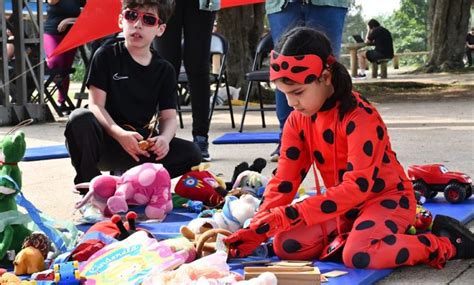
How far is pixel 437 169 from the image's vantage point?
458cm

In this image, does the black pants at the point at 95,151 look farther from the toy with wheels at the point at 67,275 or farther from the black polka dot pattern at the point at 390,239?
the black polka dot pattern at the point at 390,239

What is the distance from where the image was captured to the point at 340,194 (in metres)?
3.31

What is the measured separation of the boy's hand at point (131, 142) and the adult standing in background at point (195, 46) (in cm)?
145

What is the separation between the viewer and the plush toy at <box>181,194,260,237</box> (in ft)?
12.3

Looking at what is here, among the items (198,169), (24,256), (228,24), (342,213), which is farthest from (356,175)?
(228,24)

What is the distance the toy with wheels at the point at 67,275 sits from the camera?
303 centimetres

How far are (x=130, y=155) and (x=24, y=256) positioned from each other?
150 centimetres

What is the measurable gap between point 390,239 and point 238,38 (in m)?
10.4

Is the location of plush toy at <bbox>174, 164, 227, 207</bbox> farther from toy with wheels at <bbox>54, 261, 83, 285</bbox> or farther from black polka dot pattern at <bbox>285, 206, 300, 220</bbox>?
toy with wheels at <bbox>54, 261, 83, 285</bbox>

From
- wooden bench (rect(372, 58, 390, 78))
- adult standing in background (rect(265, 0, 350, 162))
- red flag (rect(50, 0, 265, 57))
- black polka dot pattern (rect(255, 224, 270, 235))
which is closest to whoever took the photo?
black polka dot pattern (rect(255, 224, 270, 235))

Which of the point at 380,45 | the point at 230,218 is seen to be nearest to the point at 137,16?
the point at 230,218

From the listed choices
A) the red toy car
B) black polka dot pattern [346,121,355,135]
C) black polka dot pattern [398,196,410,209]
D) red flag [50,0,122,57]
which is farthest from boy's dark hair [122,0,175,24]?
red flag [50,0,122,57]

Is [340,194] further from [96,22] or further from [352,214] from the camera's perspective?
[96,22]

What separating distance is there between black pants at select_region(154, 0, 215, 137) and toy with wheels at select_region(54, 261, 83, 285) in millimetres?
3052
